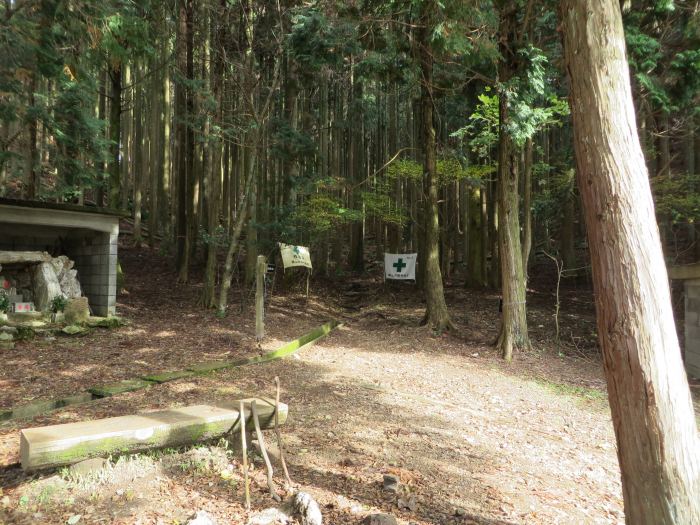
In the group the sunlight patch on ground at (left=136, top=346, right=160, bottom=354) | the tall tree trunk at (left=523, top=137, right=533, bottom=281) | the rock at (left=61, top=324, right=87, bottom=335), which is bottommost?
the sunlight patch on ground at (left=136, top=346, right=160, bottom=354)

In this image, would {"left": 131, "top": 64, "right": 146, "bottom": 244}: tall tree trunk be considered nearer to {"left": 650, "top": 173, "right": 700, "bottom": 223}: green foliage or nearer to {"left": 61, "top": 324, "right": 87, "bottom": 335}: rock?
{"left": 61, "top": 324, "right": 87, "bottom": 335}: rock

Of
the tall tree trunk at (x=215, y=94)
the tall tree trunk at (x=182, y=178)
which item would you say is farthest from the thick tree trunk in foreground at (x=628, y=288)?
the tall tree trunk at (x=182, y=178)

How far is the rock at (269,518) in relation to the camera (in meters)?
2.91

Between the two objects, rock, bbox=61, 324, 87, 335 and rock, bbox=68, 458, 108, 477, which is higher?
rock, bbox=61, 324, 87, 335

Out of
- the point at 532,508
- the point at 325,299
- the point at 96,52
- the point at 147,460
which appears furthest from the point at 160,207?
the point at 532,508

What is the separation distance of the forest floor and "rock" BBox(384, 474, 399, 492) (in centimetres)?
7

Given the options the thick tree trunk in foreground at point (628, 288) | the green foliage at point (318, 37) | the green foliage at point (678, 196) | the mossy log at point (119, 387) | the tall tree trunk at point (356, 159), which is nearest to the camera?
the thick tree trunk in foreground at point (628, 288)

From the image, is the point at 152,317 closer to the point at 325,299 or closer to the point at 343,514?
the point at 325,299

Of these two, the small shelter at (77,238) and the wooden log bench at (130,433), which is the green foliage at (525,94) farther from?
the small shelter at (77,238)

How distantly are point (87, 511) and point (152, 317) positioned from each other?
817 cm

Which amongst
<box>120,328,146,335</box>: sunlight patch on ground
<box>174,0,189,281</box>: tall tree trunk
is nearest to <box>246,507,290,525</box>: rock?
<box>120,328,146,335</box>: sunlight patch on ground

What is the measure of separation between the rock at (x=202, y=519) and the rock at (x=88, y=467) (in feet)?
2.84

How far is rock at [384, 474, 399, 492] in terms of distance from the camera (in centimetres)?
343

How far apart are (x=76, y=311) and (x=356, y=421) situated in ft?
22.5
